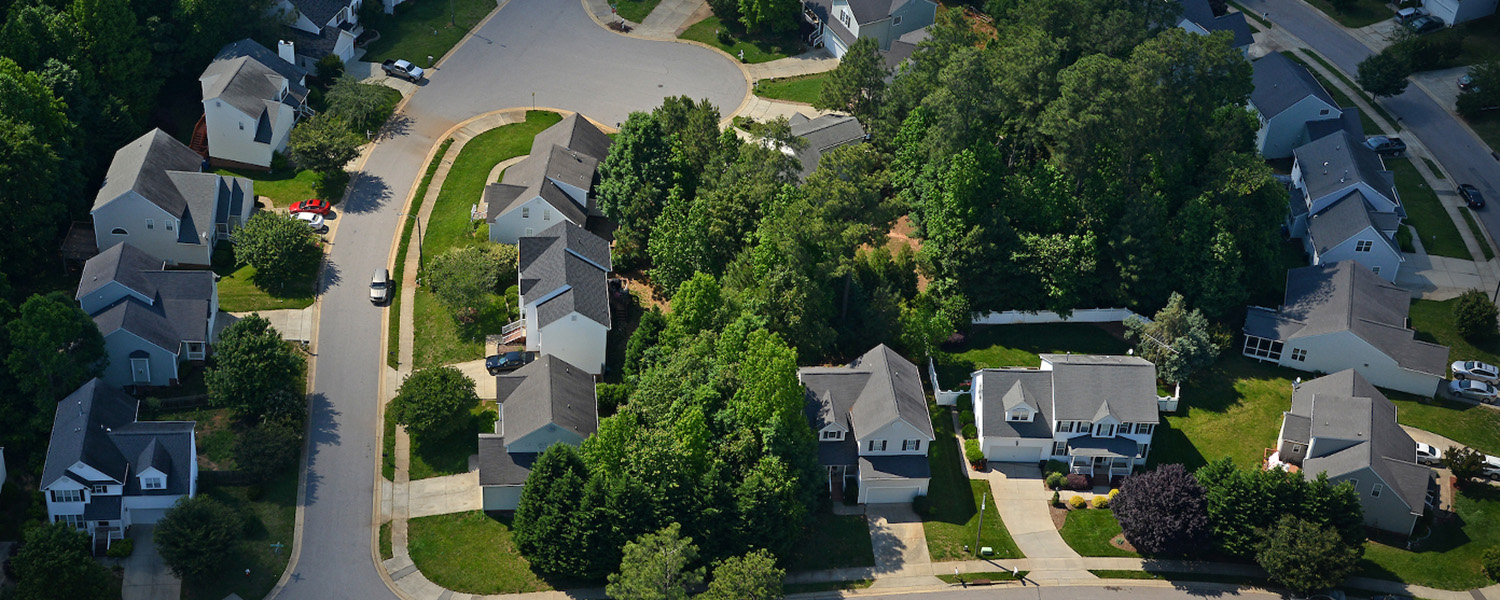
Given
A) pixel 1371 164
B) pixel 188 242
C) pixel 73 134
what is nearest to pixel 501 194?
pixel 188 242

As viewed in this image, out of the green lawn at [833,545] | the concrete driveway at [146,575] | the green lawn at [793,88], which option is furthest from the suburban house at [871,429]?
the green lawn at [793,88]

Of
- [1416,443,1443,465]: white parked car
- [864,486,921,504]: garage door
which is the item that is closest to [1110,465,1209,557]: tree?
[864,486,921,504]: garage door

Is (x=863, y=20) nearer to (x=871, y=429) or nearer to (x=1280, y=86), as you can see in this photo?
(x=1280, y=86)

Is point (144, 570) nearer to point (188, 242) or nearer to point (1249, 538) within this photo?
point (188, 242)

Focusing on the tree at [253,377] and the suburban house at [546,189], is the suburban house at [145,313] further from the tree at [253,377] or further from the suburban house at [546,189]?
the suburban house at [546,189]

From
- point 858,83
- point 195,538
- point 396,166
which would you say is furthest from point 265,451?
point 858,83

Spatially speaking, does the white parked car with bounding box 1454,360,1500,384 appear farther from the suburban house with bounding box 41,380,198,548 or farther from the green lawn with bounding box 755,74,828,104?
the suburban house with bounding box 41,380,198,548
